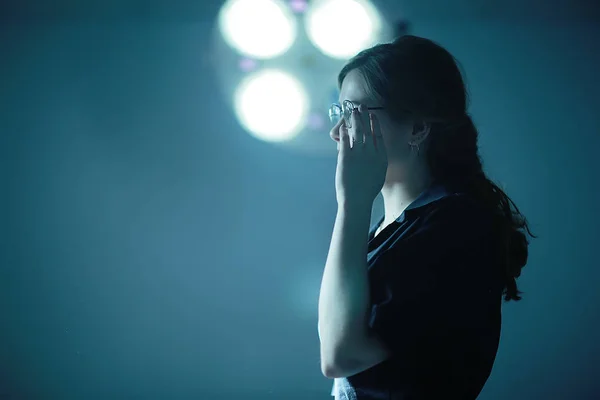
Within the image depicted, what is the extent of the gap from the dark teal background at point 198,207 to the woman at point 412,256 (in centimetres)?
75

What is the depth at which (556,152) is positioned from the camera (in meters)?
1.29

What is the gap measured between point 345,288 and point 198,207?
97cm

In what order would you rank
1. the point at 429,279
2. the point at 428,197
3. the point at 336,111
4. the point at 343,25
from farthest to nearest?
1. the point at 343,25
2. the point at 336,111
3. the point at 428,197
4. the point at 429,279

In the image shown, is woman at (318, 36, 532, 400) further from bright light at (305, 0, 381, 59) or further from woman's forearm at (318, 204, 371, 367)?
bright light at (305, 0, 381, 59)

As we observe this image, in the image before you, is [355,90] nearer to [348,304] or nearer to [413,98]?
[413,98]

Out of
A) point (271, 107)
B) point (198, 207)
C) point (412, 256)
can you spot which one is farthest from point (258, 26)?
point (412, 256)

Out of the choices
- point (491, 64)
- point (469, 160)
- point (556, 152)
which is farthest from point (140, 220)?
point (556, 152)

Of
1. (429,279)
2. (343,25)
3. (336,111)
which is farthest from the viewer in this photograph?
(343,25)

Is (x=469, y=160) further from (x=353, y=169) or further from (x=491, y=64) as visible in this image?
(x=491, y=64)

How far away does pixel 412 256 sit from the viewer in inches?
15.6

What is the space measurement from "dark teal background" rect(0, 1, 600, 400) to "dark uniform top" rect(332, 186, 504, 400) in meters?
0.85

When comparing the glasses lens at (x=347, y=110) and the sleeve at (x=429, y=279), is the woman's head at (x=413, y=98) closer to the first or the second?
the glasses lens at (x=347, y=110)

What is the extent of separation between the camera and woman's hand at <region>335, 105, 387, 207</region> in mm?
454

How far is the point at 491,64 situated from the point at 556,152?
Answer: 0.39 meters
